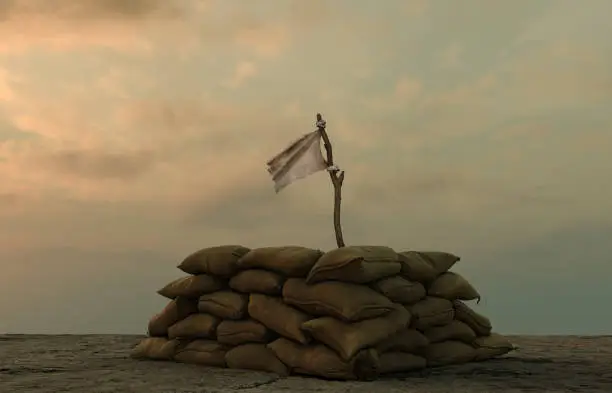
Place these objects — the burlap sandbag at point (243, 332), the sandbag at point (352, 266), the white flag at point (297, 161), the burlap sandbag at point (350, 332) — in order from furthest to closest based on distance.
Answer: the white flag at point (297, 161), the burlap sandbag at point (243, 332), the sandbag at point (352, 266), the burlap sandbag at point (350, 332)

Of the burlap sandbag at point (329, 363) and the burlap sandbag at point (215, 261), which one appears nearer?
the burlap sandbag at point (329, 363)

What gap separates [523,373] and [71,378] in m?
2.87

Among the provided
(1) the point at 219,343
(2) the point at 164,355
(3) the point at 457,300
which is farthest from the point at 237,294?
(3) the point at 457,300

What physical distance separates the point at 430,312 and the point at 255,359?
121 centimetres

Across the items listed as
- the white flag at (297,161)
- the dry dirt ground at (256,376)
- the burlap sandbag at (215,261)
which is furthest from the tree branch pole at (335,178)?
the dry dirt ground at (256,376)

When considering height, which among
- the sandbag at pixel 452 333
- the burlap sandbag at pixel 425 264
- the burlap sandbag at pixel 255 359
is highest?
the burlap sandbag at pixel 425 264

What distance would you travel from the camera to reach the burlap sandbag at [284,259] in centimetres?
450

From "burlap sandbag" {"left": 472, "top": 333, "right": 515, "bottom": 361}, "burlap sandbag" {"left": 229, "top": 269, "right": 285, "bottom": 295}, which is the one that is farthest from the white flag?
"burlap sandbag" {"left": 472, "top": 333, "right": 515, "bottom": 361}

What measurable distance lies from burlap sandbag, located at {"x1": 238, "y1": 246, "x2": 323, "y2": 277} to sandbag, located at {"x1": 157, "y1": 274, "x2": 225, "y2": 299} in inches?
11.2

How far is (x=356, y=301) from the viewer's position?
4191 millimetres

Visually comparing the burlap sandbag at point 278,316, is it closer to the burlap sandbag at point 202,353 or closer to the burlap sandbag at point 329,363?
the burlap sandbag at point 329,363

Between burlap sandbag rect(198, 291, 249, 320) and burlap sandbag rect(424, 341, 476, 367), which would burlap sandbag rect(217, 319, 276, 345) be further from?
burlap sandbag rect(424, 341, 476, 367)

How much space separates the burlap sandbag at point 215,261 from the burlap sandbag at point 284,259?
90 mm

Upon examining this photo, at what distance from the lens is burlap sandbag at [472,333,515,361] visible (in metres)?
5.18
